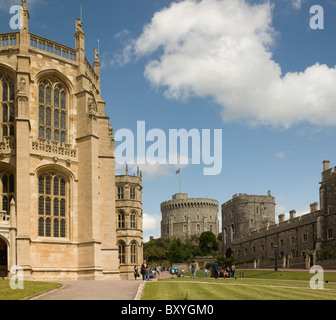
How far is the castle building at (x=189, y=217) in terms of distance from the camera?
128 metres

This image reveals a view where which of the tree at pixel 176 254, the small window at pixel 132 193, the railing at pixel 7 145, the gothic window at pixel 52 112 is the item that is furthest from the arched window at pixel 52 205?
the tree at pixel 176 254

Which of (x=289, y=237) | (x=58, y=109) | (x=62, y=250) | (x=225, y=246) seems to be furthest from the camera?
(x=225, y=246)

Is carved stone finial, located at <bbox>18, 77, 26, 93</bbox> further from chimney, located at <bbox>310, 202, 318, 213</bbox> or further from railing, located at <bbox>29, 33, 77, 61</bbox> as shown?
chimney, located at <bbox>310, 202, 318, 213</bbox>

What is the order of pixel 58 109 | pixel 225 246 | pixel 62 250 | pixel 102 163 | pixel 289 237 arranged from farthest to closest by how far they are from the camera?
1. pixel 225 246
2. pixel 289 237
3. pixel 102 163
4. pixel 58 109
5. pixel 62 250

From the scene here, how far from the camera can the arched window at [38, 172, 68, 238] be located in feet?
108

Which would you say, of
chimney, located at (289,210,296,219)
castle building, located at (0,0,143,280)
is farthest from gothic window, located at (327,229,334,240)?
castle building, located at (0,0,143,280)

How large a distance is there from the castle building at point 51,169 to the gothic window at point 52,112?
69mm

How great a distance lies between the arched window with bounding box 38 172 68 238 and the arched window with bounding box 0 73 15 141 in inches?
153

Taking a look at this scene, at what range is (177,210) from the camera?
130875 millimetres

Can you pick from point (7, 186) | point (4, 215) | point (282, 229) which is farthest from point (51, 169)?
point (282, 229)

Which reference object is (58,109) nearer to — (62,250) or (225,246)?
(62,250)

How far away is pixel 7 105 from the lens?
34.1 meters
